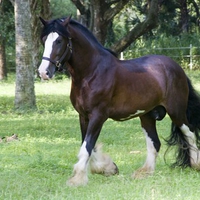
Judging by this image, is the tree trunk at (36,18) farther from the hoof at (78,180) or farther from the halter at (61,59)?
the hoof at (78,180)

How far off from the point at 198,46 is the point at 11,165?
91.8 feet

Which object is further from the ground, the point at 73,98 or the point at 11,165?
the point at 73,98

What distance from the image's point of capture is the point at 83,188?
684cm

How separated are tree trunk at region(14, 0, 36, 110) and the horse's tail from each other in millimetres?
7864

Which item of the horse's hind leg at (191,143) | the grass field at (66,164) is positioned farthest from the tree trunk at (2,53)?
the horse's hind leg at (191,143)

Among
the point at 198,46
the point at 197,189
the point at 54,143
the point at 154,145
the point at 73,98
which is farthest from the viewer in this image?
the point at 198,46

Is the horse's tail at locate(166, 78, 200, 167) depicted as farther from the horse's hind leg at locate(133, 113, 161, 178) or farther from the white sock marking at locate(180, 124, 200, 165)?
the horse's hind leg at locate(133, 113, 161, 178)

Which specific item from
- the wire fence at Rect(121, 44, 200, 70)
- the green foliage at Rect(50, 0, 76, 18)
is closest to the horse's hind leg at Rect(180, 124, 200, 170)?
the wire fence at Rect(121, 44, 200, 70)

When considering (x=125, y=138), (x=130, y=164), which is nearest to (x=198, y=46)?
(x=125, y=138)

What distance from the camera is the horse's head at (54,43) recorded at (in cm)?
691

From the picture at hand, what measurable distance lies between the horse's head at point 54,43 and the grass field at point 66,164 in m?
1.39

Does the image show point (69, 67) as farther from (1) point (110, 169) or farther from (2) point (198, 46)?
(2) point (198, 46)

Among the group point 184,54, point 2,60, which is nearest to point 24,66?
point 2,60

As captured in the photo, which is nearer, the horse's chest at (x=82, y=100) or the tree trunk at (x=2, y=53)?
the horse's chest at (x=82, y=100)
